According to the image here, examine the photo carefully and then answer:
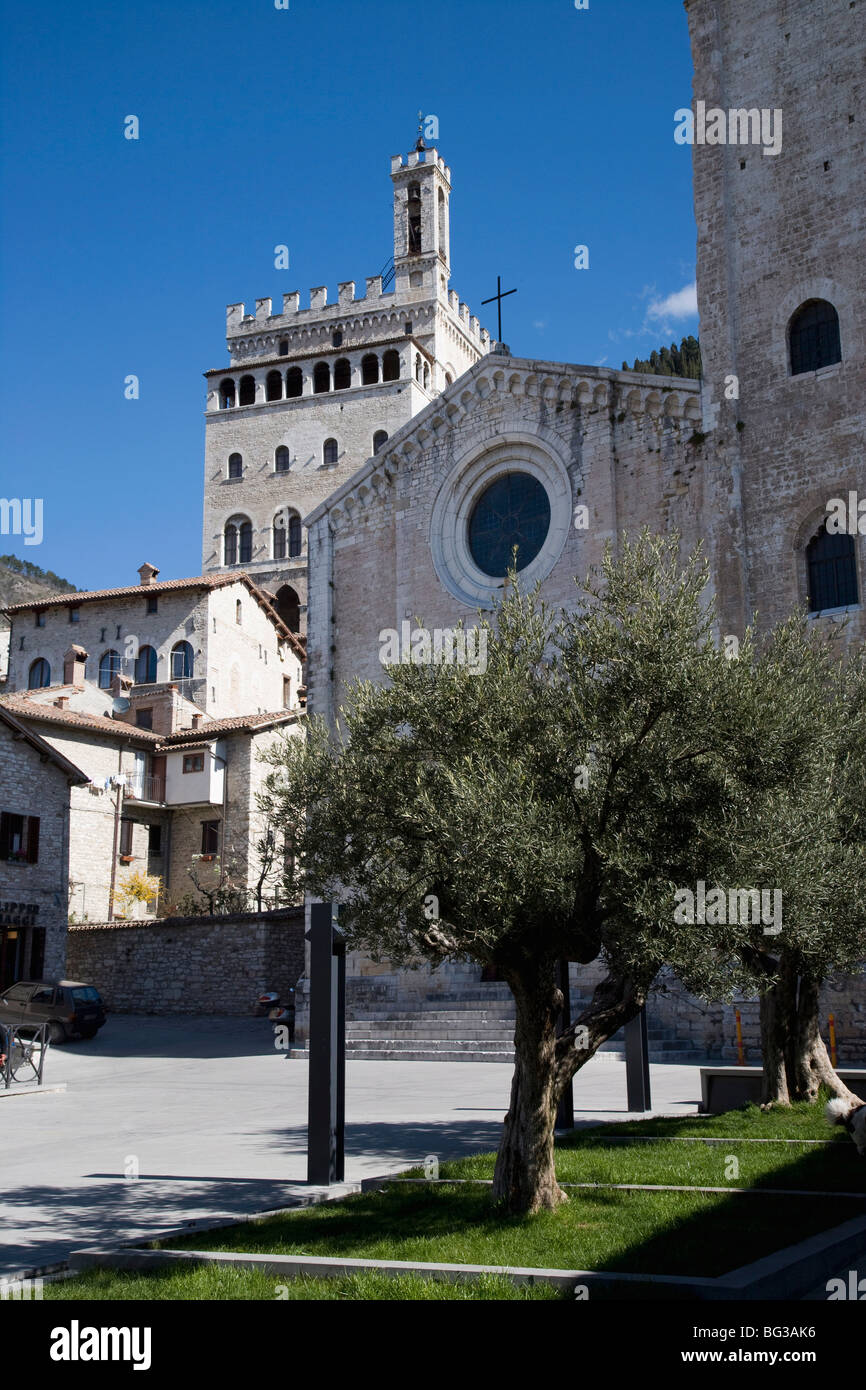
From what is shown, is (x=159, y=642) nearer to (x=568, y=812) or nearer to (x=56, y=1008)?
(x=56, y=1008)

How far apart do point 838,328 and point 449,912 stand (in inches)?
766

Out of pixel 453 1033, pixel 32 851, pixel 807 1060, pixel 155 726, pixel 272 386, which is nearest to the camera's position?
pixel 807 1060

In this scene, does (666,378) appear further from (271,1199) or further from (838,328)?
(271,1199)

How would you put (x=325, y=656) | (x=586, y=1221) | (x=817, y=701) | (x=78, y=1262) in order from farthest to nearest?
(x=325, y=656), (x=817, y=701), (x=586, y=1221), (x=78, y=1262)

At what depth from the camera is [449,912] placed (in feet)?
30.1

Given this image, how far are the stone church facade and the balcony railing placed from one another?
38.0 ft

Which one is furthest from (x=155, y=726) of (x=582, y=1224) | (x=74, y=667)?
(x=582, y=1224)

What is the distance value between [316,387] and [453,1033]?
55.2m

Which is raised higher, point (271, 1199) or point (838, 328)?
point (838, 328)

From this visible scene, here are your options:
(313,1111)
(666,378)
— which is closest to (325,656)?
(666,378)

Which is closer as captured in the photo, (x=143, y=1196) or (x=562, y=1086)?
(x=562, y=1086)

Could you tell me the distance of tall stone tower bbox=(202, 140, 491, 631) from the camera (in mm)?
70688

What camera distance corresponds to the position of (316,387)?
73.6 metres
